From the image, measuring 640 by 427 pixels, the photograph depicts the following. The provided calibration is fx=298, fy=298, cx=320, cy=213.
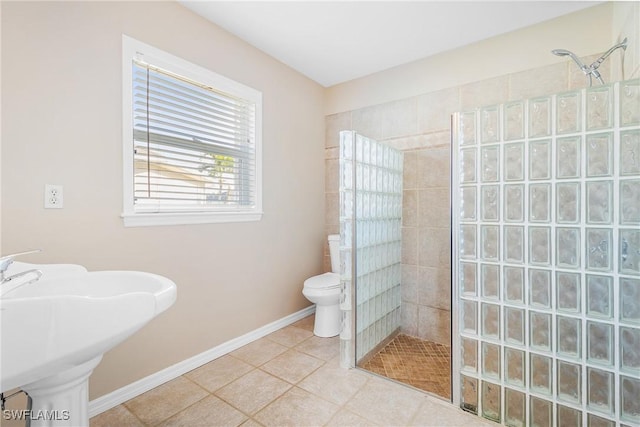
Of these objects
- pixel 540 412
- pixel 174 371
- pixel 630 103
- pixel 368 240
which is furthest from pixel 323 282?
pixel 630 103

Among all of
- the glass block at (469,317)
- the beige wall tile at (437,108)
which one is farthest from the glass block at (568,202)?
the beige wall tile at (437,108)

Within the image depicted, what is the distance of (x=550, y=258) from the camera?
4.43 ft

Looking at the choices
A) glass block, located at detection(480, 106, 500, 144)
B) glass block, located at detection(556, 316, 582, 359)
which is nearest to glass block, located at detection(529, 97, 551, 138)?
glass block, located at detection(480, 106, 500, 144)

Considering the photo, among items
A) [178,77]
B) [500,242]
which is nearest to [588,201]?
[500,242]

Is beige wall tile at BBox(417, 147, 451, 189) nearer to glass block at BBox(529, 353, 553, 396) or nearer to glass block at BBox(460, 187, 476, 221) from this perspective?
glass block at BBox(460, 187, 476, 221)

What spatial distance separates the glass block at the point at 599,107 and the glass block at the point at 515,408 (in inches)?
50.2

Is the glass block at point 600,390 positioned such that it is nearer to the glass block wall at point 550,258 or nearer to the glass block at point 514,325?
the glass block wall at point 550,258

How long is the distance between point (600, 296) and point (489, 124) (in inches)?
35.2

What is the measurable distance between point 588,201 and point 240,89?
85.6 inches

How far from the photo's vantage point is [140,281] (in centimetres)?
116

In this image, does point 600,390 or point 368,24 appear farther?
point 368,24

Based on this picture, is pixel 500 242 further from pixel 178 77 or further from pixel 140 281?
pixel 178 77

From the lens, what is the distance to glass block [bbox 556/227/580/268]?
1300 millimetres

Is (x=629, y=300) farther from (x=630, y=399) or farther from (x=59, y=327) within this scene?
(x=59, y=327)
